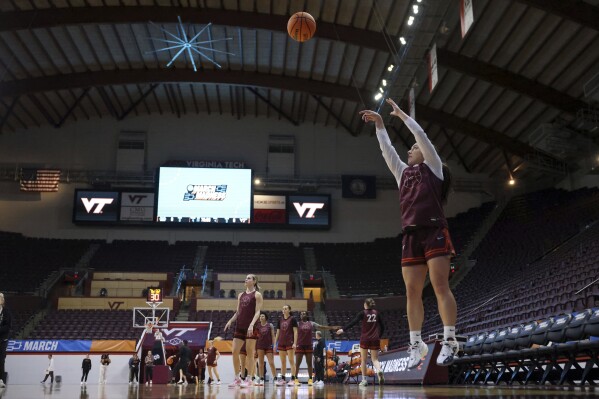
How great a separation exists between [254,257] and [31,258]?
12115 mm

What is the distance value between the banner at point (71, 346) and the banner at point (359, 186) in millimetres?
16292

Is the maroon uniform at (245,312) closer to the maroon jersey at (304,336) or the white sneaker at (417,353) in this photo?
the maroon jersey at (304,336)

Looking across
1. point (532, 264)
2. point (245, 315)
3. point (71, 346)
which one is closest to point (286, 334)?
point (245, 315)

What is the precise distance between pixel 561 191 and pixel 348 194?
1168 centimetres

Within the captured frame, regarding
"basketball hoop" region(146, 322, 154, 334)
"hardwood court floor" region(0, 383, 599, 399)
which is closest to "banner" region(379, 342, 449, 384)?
"hardwood court floor" region(0, 383, 599, 399)

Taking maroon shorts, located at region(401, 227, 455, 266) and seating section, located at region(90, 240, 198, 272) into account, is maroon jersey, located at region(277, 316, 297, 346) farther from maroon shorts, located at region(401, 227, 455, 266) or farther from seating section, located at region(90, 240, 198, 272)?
seating section, located at region(90, 240, 198, 272)

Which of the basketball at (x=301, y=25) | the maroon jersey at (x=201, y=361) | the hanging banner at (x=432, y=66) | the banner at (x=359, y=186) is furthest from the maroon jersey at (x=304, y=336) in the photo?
the banner at (x=359, y=186)

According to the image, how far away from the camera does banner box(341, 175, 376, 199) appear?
3481 cm

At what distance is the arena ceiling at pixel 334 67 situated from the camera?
22094mm

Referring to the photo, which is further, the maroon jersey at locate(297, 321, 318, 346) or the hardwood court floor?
the maroon jersey at locate(297, 321, 318, 346)

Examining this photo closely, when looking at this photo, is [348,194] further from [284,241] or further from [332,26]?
[332,26]

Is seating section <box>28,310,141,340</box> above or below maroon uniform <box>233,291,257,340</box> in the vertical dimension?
below

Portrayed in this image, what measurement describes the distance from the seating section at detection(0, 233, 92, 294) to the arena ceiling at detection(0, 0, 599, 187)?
7007mm

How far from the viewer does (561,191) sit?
3039cm
